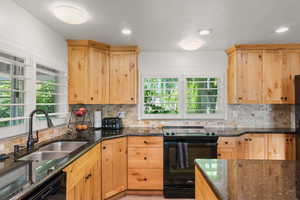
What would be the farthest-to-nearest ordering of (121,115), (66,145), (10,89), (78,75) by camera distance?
(121,115) → (78,75) → (66,145) → (10,89)

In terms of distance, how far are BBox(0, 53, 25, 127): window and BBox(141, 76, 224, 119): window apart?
203cm

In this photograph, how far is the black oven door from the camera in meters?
2.75

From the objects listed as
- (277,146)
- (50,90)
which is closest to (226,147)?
(277,146)

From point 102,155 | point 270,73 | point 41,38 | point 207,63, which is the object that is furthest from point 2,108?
point 270,73

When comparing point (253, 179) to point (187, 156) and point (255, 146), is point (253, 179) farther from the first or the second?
point (255, 146)

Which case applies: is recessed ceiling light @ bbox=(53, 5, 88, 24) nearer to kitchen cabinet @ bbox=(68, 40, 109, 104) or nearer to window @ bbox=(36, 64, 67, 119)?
window @ bbox=(36, 64, 67, 119)

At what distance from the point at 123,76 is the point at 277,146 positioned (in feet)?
9.34

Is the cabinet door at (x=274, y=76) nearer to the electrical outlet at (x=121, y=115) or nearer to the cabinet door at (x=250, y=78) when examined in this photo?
the cabinet door at (x=250, y=78)

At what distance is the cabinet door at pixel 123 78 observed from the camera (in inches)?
123

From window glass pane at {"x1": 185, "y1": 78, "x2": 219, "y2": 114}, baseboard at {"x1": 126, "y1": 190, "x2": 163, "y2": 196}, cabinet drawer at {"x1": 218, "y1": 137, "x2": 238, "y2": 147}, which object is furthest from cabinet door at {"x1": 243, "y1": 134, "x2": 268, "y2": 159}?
baseboard at {"x1": 126, "y1": 190, "x2": 163, "y2": 196}

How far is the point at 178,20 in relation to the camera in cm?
216

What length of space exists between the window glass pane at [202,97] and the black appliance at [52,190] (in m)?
2.58

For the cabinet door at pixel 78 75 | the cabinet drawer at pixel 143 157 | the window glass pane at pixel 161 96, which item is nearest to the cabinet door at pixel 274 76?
the window glass pane at pixel 161 96

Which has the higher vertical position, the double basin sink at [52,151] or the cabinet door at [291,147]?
the double basin sink at [52,151]
